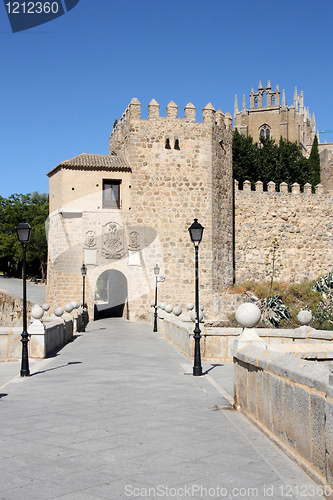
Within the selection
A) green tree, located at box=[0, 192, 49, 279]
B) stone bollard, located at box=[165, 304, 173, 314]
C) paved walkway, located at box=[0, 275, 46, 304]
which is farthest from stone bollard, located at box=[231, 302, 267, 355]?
green tree, located at box=[0, 192, 49, 279]

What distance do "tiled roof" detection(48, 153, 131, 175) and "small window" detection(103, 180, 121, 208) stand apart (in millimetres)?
724

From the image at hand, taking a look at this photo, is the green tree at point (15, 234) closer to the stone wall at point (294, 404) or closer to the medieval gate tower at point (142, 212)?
the medieval gate tower at point (142, 212)

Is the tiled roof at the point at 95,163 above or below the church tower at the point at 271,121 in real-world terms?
below

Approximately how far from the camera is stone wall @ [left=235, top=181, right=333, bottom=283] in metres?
30.3

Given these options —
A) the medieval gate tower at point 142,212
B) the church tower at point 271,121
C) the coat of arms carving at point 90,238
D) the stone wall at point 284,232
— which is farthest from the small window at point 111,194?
the church tower at point 271,121

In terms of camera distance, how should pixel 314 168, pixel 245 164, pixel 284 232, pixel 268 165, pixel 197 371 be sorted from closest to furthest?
pixel 197 371 < pixel 284 232 < pixel 245 164 < pixel 268 165 < pixel 314 168

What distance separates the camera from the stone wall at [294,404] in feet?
12.1

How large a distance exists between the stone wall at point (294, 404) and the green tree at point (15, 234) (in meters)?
43.3

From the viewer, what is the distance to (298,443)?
167 inches

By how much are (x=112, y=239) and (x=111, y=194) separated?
2.13 m

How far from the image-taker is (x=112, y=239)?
25.9 m

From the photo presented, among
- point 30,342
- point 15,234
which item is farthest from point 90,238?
point 15,234

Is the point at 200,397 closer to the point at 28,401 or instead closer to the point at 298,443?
the point at 28,401

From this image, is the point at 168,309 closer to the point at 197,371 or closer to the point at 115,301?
the point at 197,371
